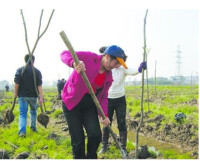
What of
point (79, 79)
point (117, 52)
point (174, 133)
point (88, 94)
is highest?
point (117, 52)

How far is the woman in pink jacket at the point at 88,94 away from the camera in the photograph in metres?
2.61

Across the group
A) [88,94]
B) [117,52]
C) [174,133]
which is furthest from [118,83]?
[174,133]

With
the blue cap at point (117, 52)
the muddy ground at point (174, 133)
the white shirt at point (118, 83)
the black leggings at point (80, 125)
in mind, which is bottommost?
the muddy ground at point (174, 133)

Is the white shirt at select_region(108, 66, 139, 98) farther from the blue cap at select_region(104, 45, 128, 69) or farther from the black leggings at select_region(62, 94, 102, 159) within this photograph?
the blue cap at select_region(104, 45, 128, 69)

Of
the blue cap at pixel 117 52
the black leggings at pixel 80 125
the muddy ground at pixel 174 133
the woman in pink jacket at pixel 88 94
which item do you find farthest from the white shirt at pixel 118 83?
the muddy ground at pixel 174 133

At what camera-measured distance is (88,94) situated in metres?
2.75

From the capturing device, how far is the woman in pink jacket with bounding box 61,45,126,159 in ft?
8.55

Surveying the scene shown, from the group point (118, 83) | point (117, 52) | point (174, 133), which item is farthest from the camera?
point (174, 133)

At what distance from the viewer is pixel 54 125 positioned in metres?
7.01

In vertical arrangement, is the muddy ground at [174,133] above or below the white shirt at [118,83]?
below

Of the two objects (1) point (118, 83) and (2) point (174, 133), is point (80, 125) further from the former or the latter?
(2) point (174, 133)

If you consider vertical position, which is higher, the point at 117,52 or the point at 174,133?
the point at 117,52

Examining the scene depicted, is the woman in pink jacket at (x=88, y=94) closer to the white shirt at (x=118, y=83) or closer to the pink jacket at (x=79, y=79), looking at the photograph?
the pink jacket at (x=79, y=79)

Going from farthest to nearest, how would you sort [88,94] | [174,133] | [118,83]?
[174,133] → [118,83] → [88,94]
